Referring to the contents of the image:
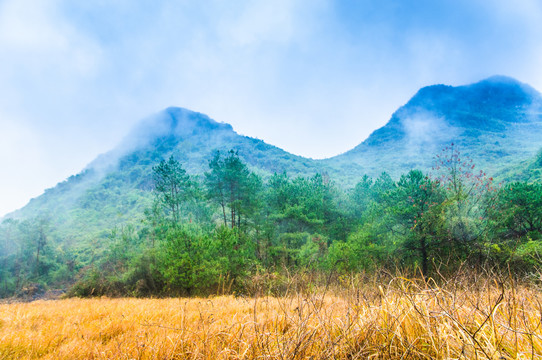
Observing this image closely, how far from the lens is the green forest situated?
13344mm

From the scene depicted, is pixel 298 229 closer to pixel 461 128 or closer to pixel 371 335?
pixel 371 335

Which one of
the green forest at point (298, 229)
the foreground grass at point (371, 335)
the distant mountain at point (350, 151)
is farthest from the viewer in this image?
the distant mountain at point (350, 151)

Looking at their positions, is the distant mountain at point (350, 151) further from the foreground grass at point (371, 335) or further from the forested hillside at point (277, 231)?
the foreground grass at point (371, 335)

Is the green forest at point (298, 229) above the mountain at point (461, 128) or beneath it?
beneath

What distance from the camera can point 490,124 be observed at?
11238 cm

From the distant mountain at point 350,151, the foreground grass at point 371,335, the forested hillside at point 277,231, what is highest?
the distant mountain at point 350,151

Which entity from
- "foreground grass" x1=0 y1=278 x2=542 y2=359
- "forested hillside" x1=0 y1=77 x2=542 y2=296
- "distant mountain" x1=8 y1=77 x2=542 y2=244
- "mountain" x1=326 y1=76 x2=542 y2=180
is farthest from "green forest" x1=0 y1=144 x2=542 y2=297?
"mountain" x1=326 y1=76 x2=542 y2=180

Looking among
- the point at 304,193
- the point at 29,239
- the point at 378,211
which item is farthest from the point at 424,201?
the point at 29,239

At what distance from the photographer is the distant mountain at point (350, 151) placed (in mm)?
73000

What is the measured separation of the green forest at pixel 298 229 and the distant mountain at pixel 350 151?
3683 centimetres

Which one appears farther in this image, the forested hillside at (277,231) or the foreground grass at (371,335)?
the forested hillside at (277,231)

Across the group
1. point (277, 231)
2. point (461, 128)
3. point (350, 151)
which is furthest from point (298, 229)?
point (461, 128)

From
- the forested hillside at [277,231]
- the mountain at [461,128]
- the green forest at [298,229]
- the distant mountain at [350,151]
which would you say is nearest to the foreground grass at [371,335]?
the forested hillside at [277,231]

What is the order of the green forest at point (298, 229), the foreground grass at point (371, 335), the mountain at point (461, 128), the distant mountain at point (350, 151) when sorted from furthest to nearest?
the mountain at point (461, 128), the distant mountain at point (350, 151), the green forest at point (298, 229), the foreground grass at point (371, 335)
